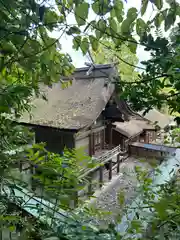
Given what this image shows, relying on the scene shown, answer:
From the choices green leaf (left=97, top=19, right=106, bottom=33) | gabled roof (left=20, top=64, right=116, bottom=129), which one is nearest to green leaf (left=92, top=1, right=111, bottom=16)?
green leaf (left=97, top=19, right=106, bottom=33)

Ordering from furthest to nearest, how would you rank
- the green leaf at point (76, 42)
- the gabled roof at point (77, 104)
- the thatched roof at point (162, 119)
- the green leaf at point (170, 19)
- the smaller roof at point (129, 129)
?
the smaller roof at point (129, 129)
the gabled roof at point (77, 104)
the thatched roof at point (162, 119)
the green leaf at point (76, 42)
the green leaf at point (170, 19)

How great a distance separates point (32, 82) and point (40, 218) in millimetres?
346

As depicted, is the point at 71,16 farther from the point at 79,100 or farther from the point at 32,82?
the point at 79,100

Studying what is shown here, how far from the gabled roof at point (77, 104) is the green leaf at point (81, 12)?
2.96m

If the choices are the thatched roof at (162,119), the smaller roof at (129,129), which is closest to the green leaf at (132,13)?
the thatched roof at (162,119)

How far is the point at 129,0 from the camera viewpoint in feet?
1.51

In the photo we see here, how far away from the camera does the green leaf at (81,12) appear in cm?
43

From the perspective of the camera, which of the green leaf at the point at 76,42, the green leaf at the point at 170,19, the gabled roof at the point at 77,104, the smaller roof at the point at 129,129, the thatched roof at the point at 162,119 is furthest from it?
the smaller roof at the point at 129,129

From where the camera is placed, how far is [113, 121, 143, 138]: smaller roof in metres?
5.11

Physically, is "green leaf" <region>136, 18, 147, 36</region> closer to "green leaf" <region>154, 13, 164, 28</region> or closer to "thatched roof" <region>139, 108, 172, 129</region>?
"green leaf" <region>154, 13, 164, 28</region>

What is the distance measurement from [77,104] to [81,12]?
3831mm

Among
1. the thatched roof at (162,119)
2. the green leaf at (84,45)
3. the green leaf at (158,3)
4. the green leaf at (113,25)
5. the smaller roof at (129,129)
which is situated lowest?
the smaller roof at (129,129)

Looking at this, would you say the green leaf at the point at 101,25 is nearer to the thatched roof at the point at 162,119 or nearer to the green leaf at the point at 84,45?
the green leaf at the point at 84,45

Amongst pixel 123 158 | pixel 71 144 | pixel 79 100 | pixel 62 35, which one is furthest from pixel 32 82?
pixel 123 158
